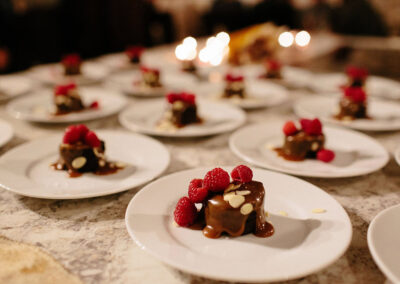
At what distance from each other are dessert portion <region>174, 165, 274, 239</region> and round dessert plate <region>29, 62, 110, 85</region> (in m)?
2.10

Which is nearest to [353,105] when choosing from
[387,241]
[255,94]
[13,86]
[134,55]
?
[255,94]

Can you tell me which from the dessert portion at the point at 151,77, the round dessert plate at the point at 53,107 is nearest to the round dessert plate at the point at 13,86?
the round dessert plate at the point at 53,107

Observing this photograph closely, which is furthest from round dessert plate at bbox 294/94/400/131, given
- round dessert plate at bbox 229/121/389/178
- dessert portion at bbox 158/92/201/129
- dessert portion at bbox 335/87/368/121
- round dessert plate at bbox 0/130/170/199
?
round dessert plate at bbox 0/130/170/199

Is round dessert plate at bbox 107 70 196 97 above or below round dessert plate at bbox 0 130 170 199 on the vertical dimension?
above

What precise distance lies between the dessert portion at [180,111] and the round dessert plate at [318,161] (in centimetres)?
40

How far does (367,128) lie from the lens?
203 centimetres

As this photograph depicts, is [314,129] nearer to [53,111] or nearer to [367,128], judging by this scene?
[367,128]

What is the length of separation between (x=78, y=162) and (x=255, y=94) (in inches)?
62.5

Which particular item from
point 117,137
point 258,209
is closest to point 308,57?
point 117,137

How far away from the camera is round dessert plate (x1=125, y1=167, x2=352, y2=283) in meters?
0.94

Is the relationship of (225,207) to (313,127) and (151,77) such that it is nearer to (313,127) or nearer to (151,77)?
(313,127)

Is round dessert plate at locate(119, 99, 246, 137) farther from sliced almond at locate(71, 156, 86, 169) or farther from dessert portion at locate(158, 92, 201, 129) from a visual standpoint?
sliced almond at locate(71, 156, 86, 169)

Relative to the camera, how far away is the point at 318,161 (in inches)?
67.9

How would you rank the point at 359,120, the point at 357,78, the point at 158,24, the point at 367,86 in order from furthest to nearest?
the point at 158,24
the point at 367,86
the point at 357,78
the point at 359,120
